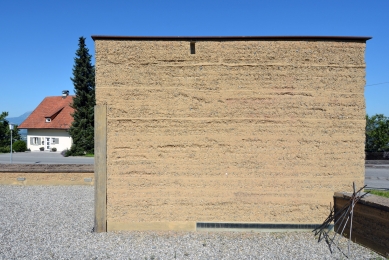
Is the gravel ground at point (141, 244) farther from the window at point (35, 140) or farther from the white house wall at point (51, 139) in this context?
the window at point (35, 140)

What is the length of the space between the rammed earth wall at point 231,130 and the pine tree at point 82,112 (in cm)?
2695

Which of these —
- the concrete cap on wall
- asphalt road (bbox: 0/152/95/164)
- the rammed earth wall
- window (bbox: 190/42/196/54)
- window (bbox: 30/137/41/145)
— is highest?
the concrete cap on wall

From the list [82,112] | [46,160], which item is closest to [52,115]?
[82,112]

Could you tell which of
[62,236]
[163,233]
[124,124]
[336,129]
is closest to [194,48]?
[124,124]

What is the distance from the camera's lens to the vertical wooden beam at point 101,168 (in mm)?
6930

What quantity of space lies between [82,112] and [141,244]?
93.8 feet

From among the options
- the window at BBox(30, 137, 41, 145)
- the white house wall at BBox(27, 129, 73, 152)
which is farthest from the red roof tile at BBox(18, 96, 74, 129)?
the window at BBox(30, 137, 41, 145)

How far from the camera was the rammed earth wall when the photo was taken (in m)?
6.95

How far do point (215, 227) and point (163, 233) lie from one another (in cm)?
113

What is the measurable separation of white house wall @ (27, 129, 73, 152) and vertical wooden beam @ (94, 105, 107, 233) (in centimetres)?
3275

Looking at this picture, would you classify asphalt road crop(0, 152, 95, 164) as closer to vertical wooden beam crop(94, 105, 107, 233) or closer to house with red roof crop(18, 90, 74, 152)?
house with red roof crop(18, 90, 74, 152)

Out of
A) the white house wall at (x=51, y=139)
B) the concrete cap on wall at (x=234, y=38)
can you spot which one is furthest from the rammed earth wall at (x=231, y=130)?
the white house wall at (x=51, y=139)

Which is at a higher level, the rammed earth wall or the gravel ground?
the rammed earth wall

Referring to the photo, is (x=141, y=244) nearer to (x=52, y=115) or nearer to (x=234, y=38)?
(x=234, y=38)
